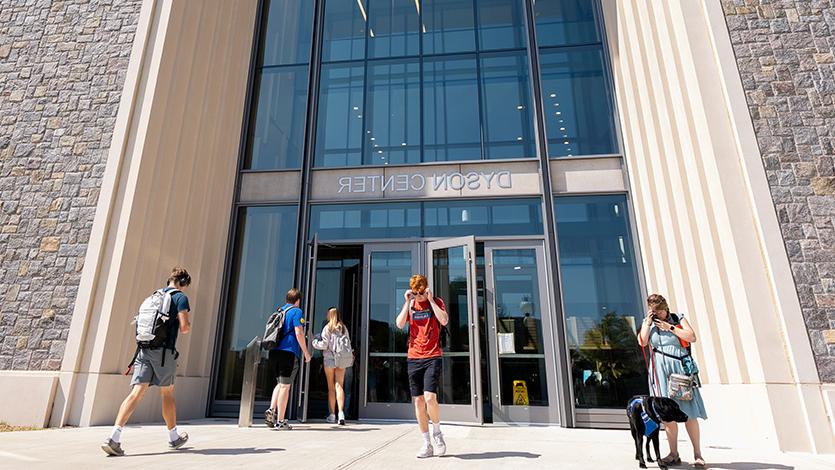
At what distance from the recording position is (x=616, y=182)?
24.7ft

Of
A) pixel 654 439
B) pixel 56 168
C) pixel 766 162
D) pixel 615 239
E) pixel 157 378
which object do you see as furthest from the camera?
pixel 615 239

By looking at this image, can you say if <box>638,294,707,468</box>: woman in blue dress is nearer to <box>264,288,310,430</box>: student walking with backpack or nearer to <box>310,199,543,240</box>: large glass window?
<box>310,199,543,240</box>: large glass window

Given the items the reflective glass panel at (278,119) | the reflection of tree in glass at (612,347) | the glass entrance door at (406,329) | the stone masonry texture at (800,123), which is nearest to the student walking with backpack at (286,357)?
the glass entrance door at (406,329)

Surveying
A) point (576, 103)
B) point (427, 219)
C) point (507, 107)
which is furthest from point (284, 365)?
point (576, 103)

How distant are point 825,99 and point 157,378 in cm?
789

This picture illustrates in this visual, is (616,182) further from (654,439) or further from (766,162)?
(654,439)

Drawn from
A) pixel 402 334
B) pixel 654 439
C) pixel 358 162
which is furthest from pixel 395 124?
pixel 654 439

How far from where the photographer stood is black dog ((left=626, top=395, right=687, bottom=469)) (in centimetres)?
360

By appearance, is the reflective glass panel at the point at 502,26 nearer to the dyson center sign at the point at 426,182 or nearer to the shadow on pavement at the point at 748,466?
the dyson center sign at the point at 426,182

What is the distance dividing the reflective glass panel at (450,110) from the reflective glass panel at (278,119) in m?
2.32

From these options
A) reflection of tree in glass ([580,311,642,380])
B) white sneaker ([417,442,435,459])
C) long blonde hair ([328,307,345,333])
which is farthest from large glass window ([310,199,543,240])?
white sneaker ([417,442,435,459])

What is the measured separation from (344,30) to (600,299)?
6.83m

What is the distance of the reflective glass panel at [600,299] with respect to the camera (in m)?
6.77

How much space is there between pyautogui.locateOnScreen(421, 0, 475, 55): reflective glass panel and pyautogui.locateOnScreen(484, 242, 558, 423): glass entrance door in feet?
12.9
